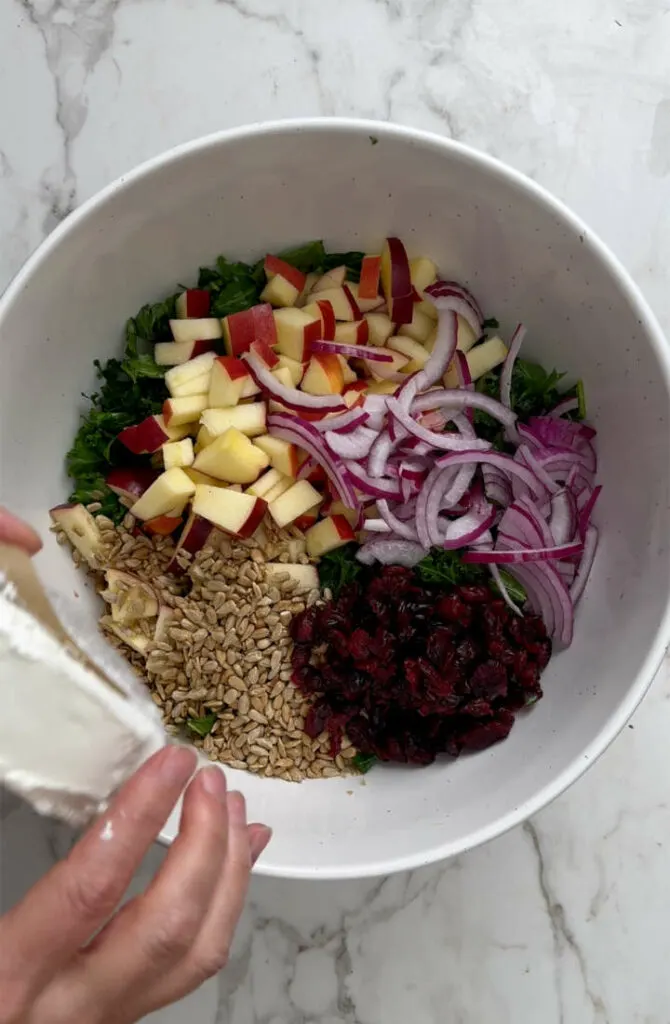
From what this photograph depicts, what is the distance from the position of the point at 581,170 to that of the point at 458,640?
851mm

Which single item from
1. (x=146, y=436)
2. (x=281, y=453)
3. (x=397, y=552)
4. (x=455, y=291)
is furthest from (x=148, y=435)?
(x=455, y=291)

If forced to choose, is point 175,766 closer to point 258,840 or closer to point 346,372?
point 258,840

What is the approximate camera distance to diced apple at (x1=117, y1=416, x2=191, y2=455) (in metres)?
1.33

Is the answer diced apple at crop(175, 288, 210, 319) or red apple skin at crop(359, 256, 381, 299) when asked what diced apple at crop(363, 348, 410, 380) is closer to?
red apple skin at crop(359, 256, 381, 299)

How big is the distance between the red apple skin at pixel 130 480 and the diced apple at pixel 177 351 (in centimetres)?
17

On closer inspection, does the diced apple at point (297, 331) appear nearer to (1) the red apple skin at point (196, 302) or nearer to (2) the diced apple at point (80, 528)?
(1) the red apple skin at point (196, 302)

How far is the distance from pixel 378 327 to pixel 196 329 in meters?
0.29

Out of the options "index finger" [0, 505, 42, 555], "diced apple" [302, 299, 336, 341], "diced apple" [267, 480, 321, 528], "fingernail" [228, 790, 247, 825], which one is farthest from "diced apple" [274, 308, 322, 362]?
"fingernail" [228, 790, 247, 825]

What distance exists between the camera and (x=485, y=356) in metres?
1.38

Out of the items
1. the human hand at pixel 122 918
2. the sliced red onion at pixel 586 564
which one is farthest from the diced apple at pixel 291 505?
the human hand at pixel 122 918

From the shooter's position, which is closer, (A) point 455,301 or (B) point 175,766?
(B) point 175,766

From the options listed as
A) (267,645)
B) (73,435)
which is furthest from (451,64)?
(267,645)

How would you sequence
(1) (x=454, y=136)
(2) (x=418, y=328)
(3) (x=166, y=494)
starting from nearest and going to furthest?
1. (3) (x=166, y=494)
2. (2) (x=418, y=328)
3. (1) (x=454, y=136)

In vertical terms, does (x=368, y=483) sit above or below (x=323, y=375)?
below
